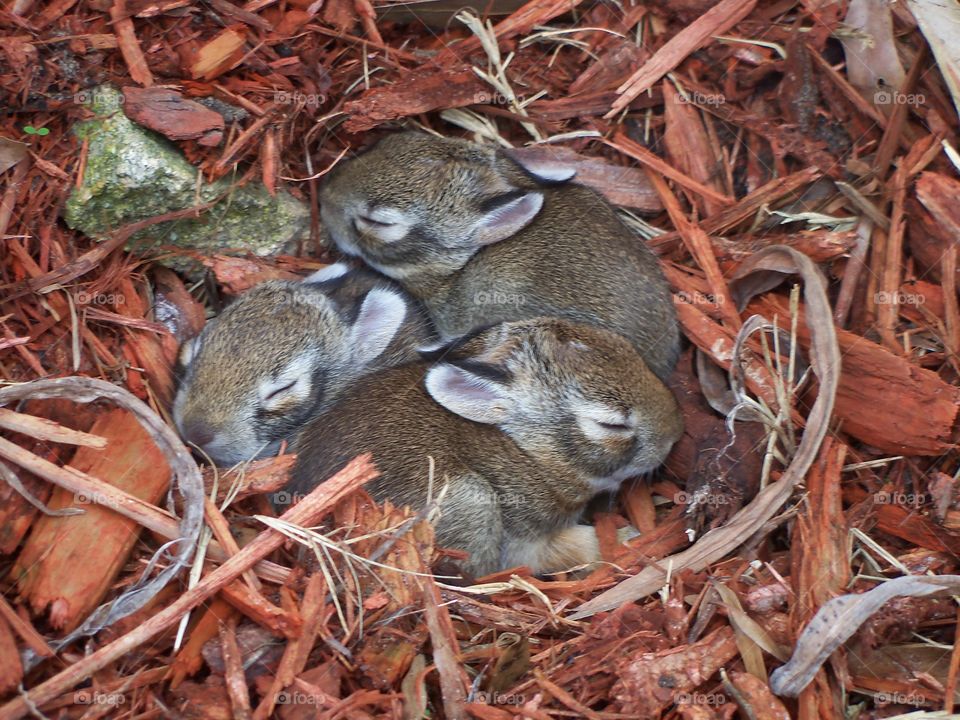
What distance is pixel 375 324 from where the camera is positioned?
219 inches

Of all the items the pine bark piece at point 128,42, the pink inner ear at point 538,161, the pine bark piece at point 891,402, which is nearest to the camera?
the pine bark piece at point 891,402

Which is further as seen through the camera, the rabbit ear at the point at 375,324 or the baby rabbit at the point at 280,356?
the rabbit ear at the point at 375,324

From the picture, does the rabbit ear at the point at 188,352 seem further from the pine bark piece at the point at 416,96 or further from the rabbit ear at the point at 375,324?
the pine bark piece at the point at 416,96

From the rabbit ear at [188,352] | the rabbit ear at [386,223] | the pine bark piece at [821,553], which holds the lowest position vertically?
the pine bark piece at [821,553]

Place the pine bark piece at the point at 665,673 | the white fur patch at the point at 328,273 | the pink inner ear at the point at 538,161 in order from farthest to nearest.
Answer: the pink inner ear at the point at 538,161 → the white fur patch at the point at 328,273 → the pine bark piece at the point at 665,673

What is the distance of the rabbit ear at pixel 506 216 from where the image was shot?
563 centimetres

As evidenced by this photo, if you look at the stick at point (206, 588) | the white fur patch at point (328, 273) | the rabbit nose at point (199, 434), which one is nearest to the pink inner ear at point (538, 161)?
the white fur patch at point (328, 273)

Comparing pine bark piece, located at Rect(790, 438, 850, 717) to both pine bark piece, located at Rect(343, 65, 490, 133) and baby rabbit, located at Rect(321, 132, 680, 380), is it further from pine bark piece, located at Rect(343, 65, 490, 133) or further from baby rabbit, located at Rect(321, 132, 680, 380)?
pine bark piece, located at Rect(343, 65, 490, 133)

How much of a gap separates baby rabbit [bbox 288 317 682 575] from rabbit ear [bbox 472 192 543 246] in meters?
0.75

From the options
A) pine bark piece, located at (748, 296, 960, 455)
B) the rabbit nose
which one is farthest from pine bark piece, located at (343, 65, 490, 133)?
pine bark piece, located at (748, 296, 960, 455)

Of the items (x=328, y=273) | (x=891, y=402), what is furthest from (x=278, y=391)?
(x=891, y=402)

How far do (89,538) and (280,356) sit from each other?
53.4 inches

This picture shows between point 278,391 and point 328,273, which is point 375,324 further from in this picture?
point 278,391

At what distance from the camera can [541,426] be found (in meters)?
5.18
